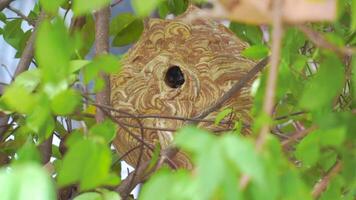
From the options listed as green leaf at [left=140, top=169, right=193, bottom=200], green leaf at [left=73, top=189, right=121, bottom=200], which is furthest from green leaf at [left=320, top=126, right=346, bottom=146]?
green leaf at [left=73, top=189, right=121, bottom=200]

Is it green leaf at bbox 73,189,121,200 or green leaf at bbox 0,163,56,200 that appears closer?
green leaf at bbox 0,163,56,200

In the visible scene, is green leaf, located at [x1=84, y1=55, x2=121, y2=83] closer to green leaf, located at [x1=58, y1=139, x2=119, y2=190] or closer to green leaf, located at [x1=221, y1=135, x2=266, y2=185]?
green leaf, located at [x1=58, y1=139, x2=119, y2=190]

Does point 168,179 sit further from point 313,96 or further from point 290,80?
point 290,80

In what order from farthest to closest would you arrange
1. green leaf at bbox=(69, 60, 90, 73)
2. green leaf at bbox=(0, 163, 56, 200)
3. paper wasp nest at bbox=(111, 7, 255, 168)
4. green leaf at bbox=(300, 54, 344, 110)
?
paper wasp nest at bbox=(111, 7, 255, 168) < green leaf at bbox=(69, 60, 90, 73) < green leaf at bbox=(300, 54, 344, 110) < green leaf at bbox=(0, 163, 56, 200)

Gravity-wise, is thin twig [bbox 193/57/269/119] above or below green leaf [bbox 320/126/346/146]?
below

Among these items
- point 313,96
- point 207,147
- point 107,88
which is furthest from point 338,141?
point 107,88

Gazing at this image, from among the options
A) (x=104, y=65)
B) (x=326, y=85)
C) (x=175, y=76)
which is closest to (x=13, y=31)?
(x=175, y=76)
